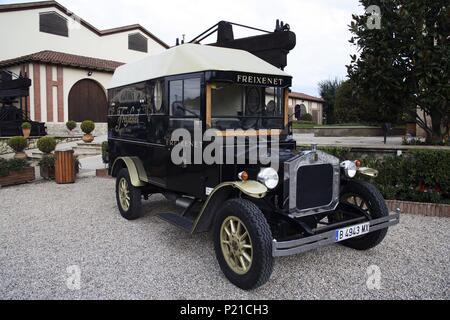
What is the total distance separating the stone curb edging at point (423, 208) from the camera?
5.81 meters

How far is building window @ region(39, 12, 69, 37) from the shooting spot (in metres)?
22.9

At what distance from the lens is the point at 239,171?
13.4ft

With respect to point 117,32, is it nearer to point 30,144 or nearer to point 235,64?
point 30,144

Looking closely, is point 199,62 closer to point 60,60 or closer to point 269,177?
point 269,177

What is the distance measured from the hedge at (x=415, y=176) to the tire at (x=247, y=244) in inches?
155

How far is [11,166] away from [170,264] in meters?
6.99

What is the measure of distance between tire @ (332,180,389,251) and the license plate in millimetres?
456

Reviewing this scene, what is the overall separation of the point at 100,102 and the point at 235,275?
72.9 feet

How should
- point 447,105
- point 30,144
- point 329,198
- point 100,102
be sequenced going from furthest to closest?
point 100,102
point 30,144
point 447,105
point 329,198

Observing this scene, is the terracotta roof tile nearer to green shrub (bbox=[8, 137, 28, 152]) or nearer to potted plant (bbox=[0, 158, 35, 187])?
green shrub (bbox=[8, 137, 28, 152])

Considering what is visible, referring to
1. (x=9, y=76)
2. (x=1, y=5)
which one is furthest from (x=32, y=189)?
(x=1, y=5)

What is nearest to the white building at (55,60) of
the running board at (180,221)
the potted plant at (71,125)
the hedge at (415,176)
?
the potted plant at (71,125)

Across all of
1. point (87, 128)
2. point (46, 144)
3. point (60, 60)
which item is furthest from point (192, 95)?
point (60, 60)

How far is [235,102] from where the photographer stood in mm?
4711
